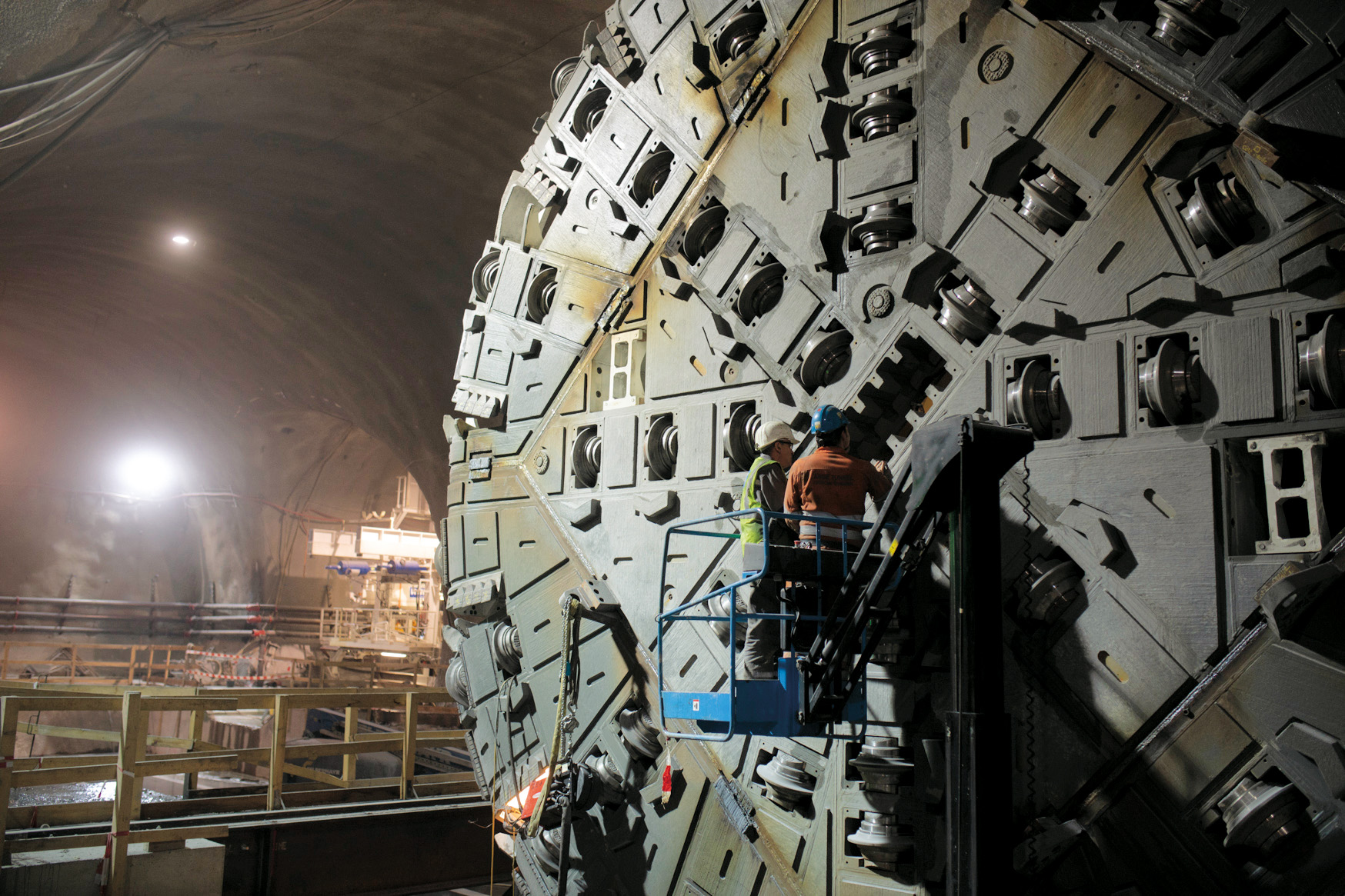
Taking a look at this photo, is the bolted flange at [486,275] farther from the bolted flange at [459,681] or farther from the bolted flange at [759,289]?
the bolted flange at [459,681]

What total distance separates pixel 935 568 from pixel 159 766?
6763mm

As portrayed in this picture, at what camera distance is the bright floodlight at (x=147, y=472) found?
968 inches

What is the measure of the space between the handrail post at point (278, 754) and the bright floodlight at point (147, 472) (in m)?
16.8

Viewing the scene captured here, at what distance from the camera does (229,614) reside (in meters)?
23.8

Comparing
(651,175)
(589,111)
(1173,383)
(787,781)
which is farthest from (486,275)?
(1173,383)

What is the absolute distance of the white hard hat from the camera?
6180 millimetres

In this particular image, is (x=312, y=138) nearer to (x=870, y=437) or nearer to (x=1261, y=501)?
(x=870, y=437)

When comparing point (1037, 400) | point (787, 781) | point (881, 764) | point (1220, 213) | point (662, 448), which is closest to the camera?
point (1220, 213)

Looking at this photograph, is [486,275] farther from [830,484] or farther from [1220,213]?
[1220,213]

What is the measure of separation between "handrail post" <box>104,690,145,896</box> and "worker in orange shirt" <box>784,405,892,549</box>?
18.6 ft

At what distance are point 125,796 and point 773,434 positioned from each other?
5742 millimetres

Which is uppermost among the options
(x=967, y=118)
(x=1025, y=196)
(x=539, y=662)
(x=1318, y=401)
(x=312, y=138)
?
(x=312, y=138)

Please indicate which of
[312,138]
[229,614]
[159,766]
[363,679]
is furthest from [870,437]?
[229,614]

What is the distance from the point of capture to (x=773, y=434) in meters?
6.18
